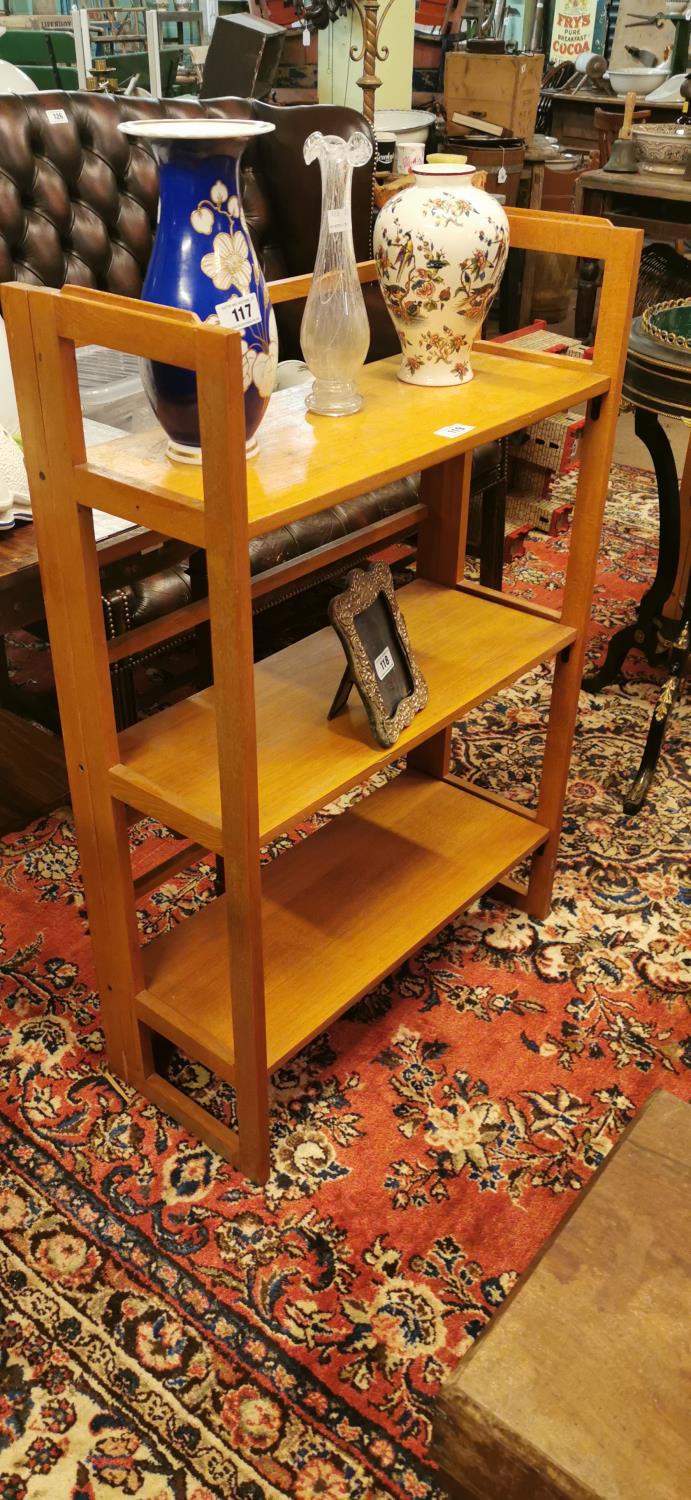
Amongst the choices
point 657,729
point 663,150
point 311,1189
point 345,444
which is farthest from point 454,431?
point 663,150

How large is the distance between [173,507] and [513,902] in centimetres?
124

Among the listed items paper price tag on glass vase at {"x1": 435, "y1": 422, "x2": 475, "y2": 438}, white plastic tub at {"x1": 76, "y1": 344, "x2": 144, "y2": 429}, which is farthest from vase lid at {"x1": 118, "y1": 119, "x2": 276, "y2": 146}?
white plastic tub at {"x1": 76, "y1": 344, "x2": 144, "y2": 429}

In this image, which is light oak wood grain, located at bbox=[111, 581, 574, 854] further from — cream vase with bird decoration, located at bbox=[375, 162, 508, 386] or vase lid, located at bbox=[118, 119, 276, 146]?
vase lid, located at bbox=[118, 119, 276, 146]

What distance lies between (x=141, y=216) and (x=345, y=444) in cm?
171

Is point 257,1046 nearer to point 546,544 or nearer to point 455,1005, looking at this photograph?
point 455,1005

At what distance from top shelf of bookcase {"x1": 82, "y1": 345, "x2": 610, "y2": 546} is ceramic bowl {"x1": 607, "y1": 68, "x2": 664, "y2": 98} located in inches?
234

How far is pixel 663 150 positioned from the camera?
4.16m

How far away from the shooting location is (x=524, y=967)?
2.06 metres

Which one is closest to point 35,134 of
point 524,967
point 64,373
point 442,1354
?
point 64,373

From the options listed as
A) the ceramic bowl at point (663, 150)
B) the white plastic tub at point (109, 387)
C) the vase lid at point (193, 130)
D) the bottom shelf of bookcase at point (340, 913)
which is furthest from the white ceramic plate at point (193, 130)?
the ceramic bowl at point (663, 150)

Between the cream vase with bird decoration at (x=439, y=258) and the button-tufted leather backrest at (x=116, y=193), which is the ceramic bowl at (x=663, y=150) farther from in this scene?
the cream vase with bird decoration at (x=439, y=258)

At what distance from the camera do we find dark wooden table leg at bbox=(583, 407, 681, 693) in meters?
2.55

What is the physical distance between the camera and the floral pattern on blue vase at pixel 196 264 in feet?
4.09

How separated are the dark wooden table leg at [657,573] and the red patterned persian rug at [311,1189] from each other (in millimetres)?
668
